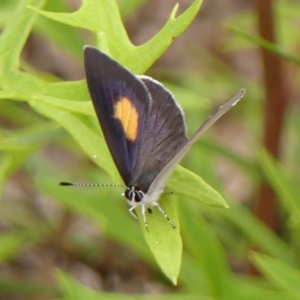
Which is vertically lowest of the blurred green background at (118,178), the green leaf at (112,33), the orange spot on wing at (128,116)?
the blurred green background at (118,178)

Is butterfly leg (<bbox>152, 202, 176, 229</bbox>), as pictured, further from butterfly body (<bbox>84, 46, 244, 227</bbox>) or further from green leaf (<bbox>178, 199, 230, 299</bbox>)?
green leaf (<bbox>178, 199, 230, 299</bbox>)

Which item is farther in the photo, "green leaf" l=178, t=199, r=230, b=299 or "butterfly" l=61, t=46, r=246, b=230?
"green leaf" l=178, t=199, r=230, b=299

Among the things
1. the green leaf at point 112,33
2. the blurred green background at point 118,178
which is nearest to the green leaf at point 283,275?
the blurred green background at point 118,178

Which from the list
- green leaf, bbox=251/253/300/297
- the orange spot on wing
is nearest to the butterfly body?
the orange spot on wing

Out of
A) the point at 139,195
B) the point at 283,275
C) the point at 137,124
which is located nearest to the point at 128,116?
the point at 137,124

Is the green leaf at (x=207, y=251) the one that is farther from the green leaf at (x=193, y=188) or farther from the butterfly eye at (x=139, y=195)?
the green leaf at (x=193, y=188)
